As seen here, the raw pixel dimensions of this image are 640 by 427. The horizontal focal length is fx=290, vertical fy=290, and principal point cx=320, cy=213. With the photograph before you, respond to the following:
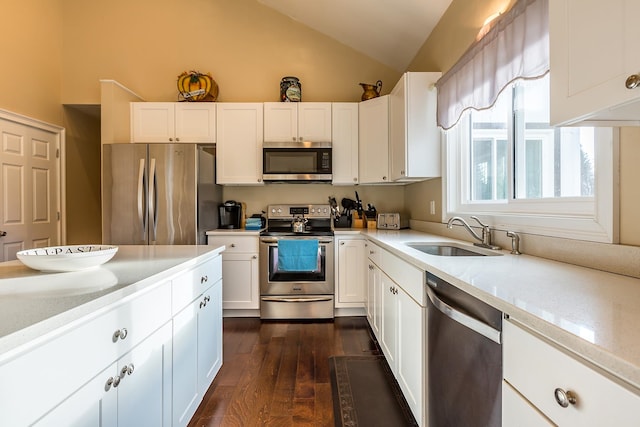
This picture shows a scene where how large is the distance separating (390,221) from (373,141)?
853mm

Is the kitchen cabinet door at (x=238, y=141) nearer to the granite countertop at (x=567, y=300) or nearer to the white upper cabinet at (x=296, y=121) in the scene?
the white upper cabinet at (x=296, y=121)

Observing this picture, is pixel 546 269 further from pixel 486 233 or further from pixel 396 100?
pixel 396 100

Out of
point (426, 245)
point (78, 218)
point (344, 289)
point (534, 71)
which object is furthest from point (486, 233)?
point (78, 218)

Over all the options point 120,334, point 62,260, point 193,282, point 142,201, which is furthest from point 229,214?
point 120,334

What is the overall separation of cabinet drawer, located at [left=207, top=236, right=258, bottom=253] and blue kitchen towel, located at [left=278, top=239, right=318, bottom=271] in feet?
0.98

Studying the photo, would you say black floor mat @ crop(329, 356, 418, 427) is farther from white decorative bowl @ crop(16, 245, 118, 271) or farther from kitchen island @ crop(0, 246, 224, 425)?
white decorative bowl @ crop(16, 245, 118, 271)

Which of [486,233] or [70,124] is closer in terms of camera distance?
[486,233]

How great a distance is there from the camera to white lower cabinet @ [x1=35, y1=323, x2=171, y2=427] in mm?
729

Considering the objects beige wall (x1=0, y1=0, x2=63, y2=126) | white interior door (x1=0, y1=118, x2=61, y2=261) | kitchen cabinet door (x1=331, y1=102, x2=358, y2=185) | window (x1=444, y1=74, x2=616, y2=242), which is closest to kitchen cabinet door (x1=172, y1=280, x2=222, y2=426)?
window (x1=444, y1=74, x2=616, y2=242)

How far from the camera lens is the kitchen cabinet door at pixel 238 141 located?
3.09 m

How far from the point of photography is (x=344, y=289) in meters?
2.89

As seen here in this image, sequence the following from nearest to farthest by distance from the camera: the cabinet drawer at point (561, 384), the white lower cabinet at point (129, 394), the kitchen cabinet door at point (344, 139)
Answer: the cabinet drawer at point (561, 384) → the white lower cabinet at point (129, 394) → the kitchen cabinet door at point (344, 139)

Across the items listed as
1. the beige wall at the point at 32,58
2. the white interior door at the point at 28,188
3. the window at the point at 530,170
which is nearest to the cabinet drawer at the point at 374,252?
the window at the point at 530,170

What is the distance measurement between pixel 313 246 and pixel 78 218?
311cm
